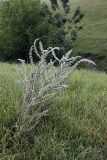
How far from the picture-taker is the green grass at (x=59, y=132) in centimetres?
462

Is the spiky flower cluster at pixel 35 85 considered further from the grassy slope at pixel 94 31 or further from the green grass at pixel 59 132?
the grassy slope at pixel 94 31

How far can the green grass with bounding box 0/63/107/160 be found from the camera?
15.1 feet

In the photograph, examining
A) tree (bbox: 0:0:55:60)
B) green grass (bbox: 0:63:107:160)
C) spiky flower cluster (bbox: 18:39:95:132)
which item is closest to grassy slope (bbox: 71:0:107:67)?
tree (bbox: 0:0:55:60)

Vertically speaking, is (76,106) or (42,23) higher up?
(76,106)

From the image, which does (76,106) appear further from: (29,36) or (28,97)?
(29,36)

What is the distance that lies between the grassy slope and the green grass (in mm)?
41848

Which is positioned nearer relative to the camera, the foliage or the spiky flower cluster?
the spiky flower cluster

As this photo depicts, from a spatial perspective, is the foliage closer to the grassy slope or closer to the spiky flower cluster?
the grassy slope

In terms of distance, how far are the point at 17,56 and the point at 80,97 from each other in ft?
140

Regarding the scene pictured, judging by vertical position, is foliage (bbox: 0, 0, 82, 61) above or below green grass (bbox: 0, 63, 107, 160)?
below

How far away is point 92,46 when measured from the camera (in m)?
56.9

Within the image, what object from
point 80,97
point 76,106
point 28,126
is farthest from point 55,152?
point 80,97

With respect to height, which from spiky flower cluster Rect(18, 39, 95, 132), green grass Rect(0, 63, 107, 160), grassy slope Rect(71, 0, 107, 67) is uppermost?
spiky flower cluster Rect(18, 39, 95, 132)

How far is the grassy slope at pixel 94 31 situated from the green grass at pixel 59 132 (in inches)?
1648
